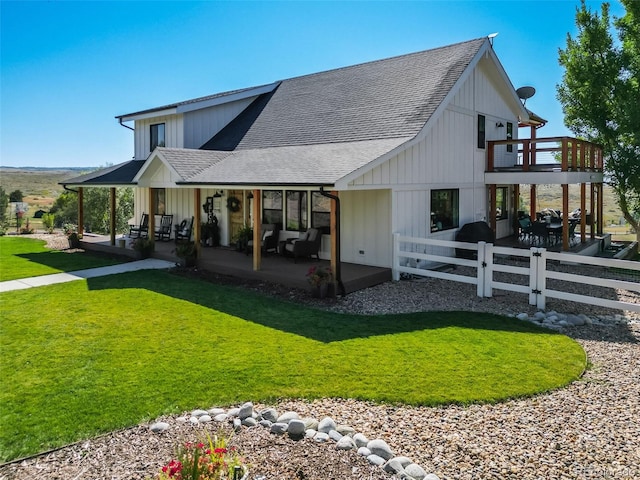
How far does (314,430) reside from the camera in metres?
4.50

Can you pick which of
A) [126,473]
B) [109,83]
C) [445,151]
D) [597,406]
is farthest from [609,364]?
[109,83]

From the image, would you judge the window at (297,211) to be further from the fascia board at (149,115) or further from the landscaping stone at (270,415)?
the landscaping stone at (270,415)

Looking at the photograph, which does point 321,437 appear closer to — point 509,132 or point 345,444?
point 345,444

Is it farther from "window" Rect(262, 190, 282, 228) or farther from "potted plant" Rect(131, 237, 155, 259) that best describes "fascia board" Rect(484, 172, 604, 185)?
"potted plant" Rect(131, 237, 155, 259)

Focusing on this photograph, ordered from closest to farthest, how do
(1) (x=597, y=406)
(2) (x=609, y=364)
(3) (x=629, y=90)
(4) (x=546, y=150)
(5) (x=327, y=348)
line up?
(1) (x=597, y=406) < (2) (x=609, y=364) < (5) (x=327, y=348) < (4) (x=546, y=150) < (3) (x=629, y=90)

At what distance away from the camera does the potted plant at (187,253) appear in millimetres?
13055

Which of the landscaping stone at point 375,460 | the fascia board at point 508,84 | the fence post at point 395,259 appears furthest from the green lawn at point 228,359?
the fascia board at point 508,84

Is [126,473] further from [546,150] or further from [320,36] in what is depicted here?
[320,36]

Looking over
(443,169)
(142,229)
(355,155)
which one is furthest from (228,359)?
(142,229)

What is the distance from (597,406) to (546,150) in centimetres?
1247

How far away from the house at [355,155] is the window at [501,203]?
0.04 metres

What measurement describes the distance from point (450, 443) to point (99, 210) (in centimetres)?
2551

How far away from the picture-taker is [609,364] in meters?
6.37

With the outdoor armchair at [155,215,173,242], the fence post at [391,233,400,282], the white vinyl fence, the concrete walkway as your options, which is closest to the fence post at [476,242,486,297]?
the white vinyl fence
